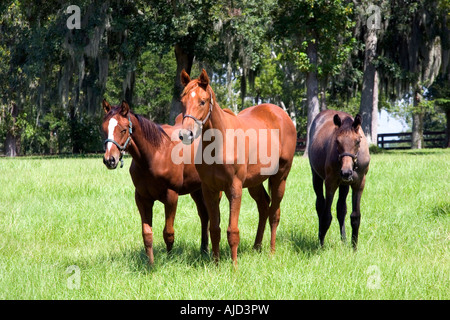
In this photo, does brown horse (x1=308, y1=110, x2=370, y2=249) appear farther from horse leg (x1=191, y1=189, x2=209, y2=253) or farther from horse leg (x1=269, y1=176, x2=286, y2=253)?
horse leg (x1=191, y1=189, x2=209, y2=253)

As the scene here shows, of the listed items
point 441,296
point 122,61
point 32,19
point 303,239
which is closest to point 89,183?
point 303,239

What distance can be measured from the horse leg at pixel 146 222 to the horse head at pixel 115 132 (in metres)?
0.74

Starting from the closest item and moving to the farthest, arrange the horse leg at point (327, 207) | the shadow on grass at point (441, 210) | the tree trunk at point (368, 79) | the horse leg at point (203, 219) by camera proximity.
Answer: the horse leg at point (327, 207) → the horse leg at point (203, 219) → the shadow on grass at point (441, 210) → the tree trunk at point (368, 79)

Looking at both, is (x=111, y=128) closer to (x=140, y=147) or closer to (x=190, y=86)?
(x=140, y=147)

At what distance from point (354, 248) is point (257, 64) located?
1779cm

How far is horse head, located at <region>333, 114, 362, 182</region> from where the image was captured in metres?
5.07

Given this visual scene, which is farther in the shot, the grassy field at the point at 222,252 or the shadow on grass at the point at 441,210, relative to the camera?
the shadow on grass at the point at 441,210

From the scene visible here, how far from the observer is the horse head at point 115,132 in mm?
4441

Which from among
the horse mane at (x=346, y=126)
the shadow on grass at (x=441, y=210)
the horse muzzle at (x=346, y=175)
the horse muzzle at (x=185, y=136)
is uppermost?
the horse mane at (x=346, y=126)

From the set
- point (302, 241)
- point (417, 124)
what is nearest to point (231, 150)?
point (302, 241)

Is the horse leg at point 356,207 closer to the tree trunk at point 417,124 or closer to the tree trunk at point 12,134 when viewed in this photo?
the tree trunk at point 417,124

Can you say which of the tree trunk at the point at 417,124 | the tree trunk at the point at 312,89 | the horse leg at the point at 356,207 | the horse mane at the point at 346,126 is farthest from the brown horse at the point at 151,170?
the tree trunk at the point at 417,124

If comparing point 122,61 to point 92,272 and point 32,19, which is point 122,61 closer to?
point 32,19

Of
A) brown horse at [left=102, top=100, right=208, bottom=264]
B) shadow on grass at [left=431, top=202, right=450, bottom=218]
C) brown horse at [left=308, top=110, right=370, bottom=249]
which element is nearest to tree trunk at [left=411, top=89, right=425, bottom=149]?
shadow on grass at [left=431, top=202, right=450, bottom=218]
